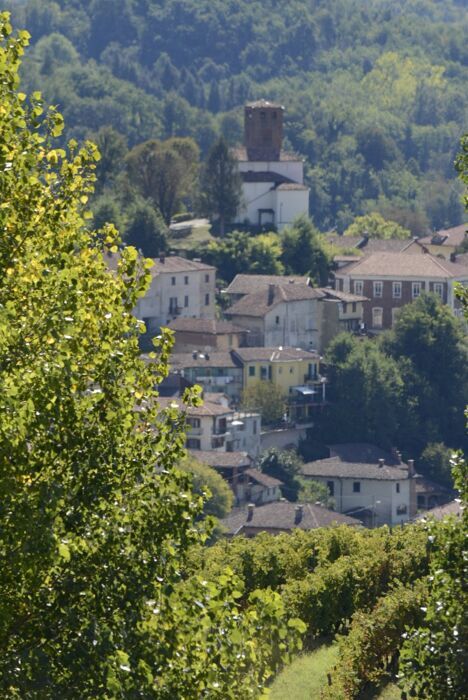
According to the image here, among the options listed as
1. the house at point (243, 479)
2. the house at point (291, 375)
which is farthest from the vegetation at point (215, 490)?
the house at point (291, 375)

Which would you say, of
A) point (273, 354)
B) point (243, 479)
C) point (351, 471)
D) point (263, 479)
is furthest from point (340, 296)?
point (243, 479)

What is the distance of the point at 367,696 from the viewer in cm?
1777

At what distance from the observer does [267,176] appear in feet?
306

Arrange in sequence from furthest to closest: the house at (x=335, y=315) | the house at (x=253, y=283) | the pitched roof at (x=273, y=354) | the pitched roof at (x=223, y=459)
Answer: the house at (x=335, y=315) < the house at (x=253, y=283) < the pitched roof at (x=273, y=354) < the pitched roof at (x=223, y=459)

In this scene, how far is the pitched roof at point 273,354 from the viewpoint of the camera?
71875 mm

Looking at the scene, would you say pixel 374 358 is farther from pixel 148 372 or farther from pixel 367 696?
pixel 148 372

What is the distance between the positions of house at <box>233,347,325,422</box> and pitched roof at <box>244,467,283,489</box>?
26.6ft

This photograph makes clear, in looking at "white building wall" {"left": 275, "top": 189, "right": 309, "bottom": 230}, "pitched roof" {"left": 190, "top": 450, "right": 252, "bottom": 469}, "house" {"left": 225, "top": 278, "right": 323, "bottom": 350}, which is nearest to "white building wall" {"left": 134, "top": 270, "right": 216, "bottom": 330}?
"house" {"left": 225, "top": 278, "right": 323, "bottom": 350}

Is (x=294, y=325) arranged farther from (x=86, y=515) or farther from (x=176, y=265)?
(x=86, y=515)

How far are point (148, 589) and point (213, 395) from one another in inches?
2240

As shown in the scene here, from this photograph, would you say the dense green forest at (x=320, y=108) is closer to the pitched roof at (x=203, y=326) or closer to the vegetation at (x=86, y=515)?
the pitched roof at (x=203, y=326)

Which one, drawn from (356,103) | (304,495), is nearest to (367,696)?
(304,495)

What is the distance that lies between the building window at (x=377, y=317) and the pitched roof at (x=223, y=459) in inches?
814

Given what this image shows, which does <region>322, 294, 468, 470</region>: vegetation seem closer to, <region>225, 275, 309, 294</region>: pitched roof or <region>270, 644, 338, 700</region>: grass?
<region>225, 275, 309, 294</region>: pitched roof
